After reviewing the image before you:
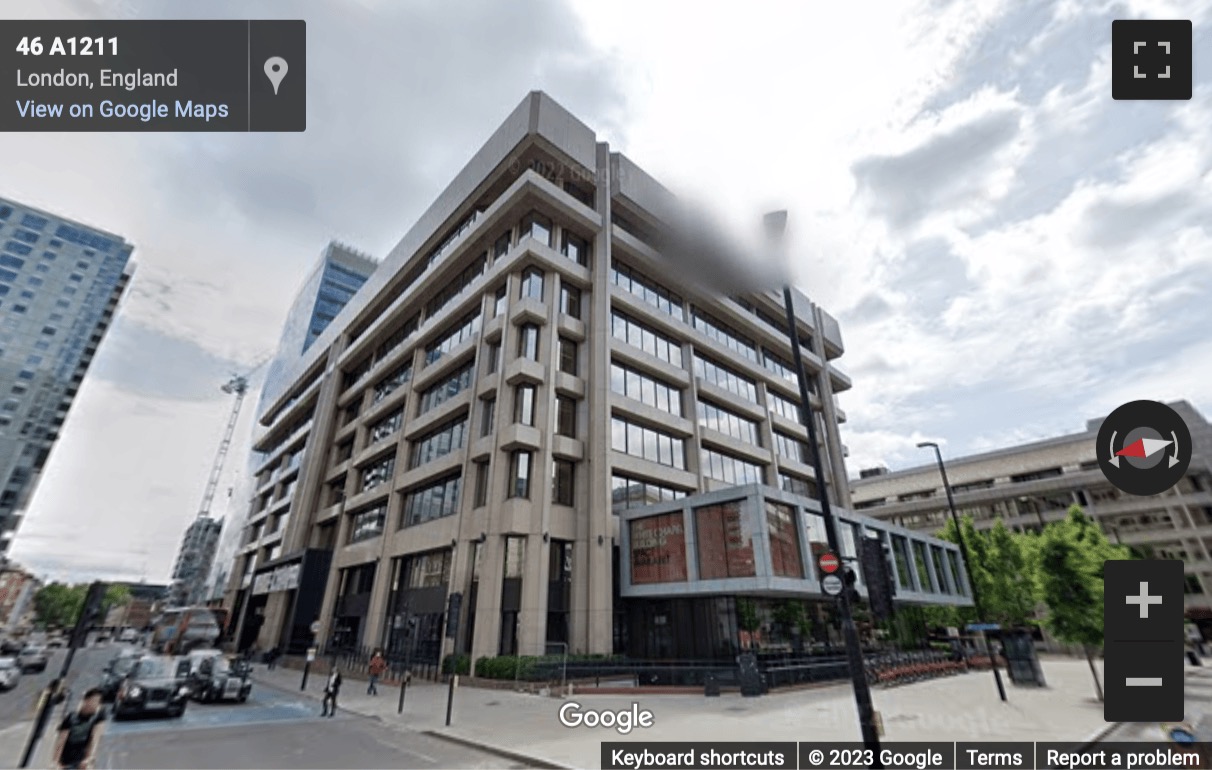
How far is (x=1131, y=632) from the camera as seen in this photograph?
680cm

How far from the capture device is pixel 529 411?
103 ft

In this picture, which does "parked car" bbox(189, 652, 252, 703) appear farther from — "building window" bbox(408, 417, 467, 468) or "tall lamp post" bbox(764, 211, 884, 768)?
"tall lamp post" bbox(764, 211, 884, 768)

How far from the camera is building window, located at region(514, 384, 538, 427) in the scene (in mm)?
31125

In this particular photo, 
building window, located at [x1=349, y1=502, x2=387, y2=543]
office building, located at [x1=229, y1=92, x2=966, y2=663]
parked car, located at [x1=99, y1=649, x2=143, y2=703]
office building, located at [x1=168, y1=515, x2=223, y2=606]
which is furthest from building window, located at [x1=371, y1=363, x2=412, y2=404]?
office building, located at [x1=168, y1=515, x2=223, y2=606]

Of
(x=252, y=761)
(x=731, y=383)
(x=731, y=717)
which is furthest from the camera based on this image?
(x=731, y=383)

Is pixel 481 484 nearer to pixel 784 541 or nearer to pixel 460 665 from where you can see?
pixel 460 665

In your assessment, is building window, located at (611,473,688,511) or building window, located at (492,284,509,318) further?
building window, located at (492,284,509,318)

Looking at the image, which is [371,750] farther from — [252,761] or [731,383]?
[731,383]

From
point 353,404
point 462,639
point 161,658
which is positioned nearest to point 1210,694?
point 462,639

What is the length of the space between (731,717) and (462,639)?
17.4m

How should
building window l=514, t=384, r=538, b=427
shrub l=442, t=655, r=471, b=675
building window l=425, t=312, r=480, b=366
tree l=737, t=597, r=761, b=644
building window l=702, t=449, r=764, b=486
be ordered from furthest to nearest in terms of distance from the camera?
building window l=702, t=449, r=764, b=486, building window l=425, t=312, r=480, b=366, building window l=514, t=384, r=538, b=427, tree l=737, t=597, r=761, b=644, shrub l=442, t=655, r=471, b=675

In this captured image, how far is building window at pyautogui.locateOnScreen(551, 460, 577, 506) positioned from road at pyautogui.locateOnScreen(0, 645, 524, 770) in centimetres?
1451

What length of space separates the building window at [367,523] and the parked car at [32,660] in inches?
759

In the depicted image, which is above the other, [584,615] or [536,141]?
[536,141]
